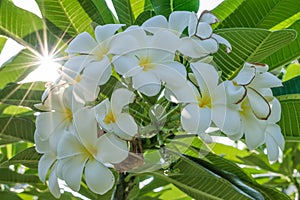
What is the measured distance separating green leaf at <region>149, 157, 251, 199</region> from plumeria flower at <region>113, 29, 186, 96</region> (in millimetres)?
195

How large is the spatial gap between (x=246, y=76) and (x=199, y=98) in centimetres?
8

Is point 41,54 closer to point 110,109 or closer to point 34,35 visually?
point 34,35

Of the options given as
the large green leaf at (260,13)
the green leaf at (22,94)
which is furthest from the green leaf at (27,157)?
the large green leaf at (260,13)

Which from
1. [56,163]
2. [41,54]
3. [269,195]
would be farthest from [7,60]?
[269,195]

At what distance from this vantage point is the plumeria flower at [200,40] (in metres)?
0.69

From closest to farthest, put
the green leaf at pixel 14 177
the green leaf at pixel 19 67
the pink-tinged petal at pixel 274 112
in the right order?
the pink-tinged petal at pixel 274 112 → the green leaf at pixel 19 67 → the green leaf at pixel 14 177

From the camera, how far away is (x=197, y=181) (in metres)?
0.89

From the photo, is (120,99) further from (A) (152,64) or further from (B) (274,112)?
(B) (274,112)

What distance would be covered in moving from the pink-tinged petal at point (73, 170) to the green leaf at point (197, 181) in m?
0.20

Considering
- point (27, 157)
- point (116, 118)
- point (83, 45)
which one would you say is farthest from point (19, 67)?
point (116, 118)

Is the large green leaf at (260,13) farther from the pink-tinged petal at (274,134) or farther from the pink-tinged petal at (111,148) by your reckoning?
the pink-tinged petal at (111,148)

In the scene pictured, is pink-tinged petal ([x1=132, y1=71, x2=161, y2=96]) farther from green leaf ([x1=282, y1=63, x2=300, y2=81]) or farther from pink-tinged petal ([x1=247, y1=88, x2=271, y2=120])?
green leaf ([x1=282, y1=63, x2=300, y2=81])

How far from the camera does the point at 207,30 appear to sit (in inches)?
28.2

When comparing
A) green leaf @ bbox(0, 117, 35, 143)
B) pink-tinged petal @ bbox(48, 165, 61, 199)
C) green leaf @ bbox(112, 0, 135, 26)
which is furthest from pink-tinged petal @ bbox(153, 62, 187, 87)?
green leaf @ bbox(0, 117, 35, 143)
